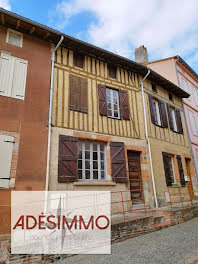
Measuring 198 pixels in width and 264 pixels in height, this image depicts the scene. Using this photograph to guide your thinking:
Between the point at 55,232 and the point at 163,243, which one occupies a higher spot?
the point at 55,232

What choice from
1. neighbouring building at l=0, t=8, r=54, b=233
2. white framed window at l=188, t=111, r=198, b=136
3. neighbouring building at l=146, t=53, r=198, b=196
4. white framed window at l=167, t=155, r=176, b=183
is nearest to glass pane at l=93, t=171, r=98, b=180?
neighbouring building at l=0, t=8, r=54, b=233

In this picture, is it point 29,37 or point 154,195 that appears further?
point 154,195

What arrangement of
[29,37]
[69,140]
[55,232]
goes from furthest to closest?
[29,37] < [69,140] < [55,232]

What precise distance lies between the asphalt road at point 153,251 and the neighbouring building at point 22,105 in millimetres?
2351

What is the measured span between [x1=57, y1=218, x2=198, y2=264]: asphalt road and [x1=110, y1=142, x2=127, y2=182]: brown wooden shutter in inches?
82.9

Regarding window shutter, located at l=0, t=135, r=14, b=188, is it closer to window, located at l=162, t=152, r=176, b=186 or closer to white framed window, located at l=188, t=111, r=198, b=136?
window, located at l=162, t=152, r=176, b=186

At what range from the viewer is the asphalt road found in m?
3.52

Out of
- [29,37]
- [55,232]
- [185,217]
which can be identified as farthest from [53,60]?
[185,217]

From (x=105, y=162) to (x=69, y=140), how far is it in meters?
1.55

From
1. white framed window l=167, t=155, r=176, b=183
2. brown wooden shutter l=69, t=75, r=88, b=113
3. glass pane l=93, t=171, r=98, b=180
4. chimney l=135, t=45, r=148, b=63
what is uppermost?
chimney l=135, t=45, r=148, b=63

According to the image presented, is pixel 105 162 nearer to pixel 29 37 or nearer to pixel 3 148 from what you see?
pixel 3 148

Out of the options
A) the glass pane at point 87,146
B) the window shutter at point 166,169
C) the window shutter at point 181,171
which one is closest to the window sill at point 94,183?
the glass pane at point 87,146

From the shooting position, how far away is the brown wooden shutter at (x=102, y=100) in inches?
284

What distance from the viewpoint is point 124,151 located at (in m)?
7.13
